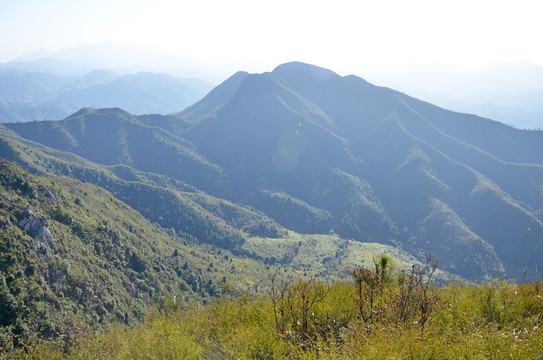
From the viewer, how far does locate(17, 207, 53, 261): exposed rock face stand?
6644cm

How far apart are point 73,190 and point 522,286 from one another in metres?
141

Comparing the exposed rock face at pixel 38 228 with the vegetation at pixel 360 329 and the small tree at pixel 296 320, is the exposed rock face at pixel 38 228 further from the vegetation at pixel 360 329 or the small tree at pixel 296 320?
the small tree at pixel 296 320

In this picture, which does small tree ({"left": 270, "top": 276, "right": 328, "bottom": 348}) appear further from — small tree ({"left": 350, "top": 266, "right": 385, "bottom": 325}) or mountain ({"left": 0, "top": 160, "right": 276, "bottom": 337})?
mountain ({"left": 0, "top": 160, "right": 276, "bottom": 337})

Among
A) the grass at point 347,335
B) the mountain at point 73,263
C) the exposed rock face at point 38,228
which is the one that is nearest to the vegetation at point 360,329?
the grass at point 347,335

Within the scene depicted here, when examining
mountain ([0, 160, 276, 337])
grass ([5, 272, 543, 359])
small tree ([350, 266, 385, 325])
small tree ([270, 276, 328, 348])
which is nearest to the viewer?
grass ([5, 272, 543, 359])

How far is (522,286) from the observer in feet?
48.4

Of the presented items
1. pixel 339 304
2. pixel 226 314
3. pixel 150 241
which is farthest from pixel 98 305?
pixel 339 304

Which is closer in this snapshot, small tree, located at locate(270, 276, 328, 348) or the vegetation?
the vegetation

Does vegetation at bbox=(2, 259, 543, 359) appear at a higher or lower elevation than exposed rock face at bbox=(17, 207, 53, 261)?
higher

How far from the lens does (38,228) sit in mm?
69250

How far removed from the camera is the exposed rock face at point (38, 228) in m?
66.4

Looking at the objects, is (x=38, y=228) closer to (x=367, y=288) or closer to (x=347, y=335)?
(x=367, y=288)

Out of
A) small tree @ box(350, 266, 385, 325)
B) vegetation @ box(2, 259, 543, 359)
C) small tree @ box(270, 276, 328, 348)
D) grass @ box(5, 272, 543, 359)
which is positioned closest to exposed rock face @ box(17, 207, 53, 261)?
vegetation @ box(2, 259, 543, 359)

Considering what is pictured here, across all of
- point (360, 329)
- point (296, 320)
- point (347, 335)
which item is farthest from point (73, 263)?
point (360, 329)
